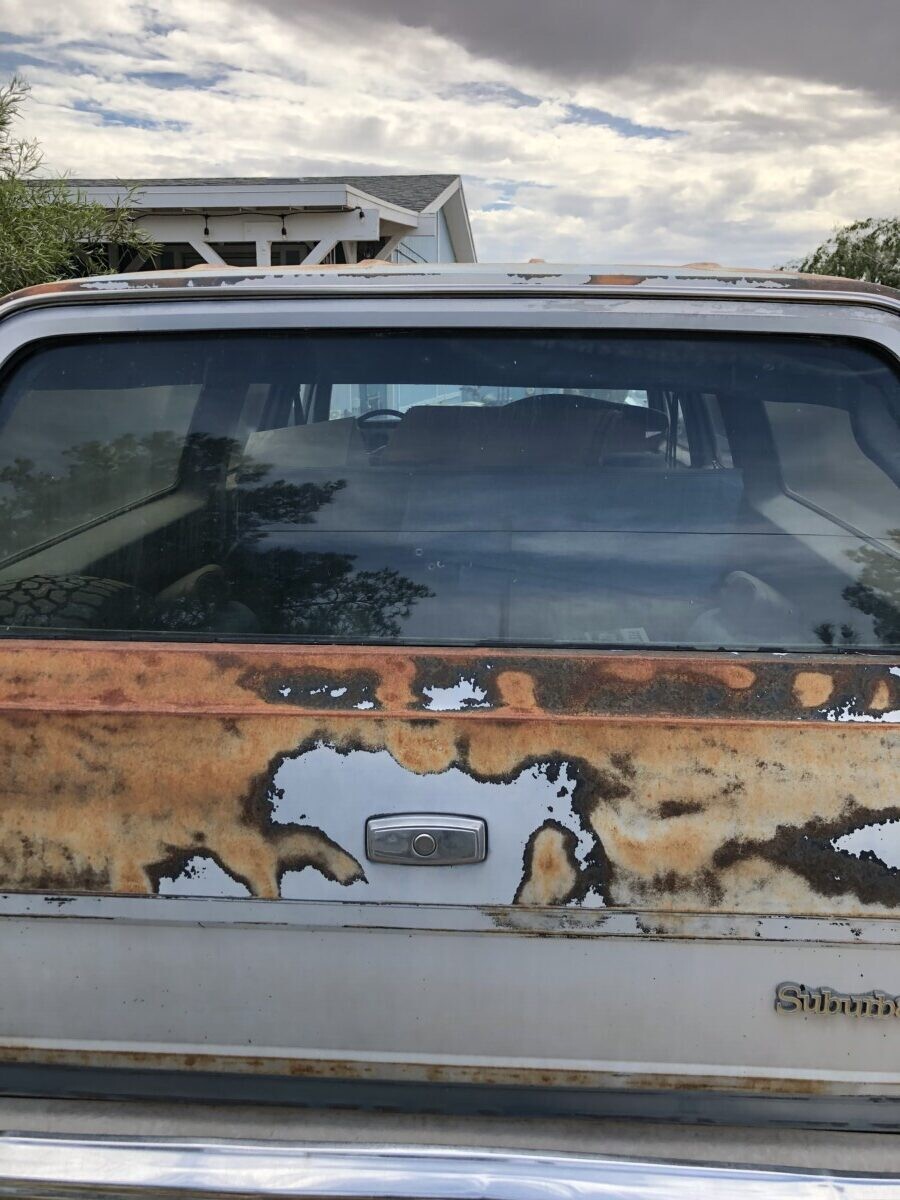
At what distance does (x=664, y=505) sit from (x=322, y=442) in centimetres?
63

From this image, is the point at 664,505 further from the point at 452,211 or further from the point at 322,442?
the point at 452,211

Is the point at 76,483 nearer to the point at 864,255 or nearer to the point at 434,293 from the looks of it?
the point at 434,293

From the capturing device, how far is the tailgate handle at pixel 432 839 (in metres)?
1.50

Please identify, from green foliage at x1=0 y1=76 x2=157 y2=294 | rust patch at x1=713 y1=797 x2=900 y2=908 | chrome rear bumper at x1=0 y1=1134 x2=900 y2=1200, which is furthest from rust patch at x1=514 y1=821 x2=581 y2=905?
green foliage at x1=0 y1=76 x2=157 y2=294

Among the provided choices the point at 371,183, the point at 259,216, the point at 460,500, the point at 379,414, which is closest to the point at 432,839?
the point at 460,500

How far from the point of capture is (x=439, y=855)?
1.50 m

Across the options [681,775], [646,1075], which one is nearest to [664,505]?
[681,775]

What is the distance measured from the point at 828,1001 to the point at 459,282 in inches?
49.5

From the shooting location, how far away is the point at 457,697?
1.56m

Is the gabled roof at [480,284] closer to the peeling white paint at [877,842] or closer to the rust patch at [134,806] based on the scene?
the rust patch at [134,806]

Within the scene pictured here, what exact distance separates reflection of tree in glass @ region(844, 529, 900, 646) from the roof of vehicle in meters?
0.43

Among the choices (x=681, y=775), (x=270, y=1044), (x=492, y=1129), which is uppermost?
(x=681, y=775)

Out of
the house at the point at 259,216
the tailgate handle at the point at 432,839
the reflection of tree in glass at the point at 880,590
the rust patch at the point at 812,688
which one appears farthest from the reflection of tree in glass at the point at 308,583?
the house at the point at 259,216

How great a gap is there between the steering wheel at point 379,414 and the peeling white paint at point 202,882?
0.95 m
